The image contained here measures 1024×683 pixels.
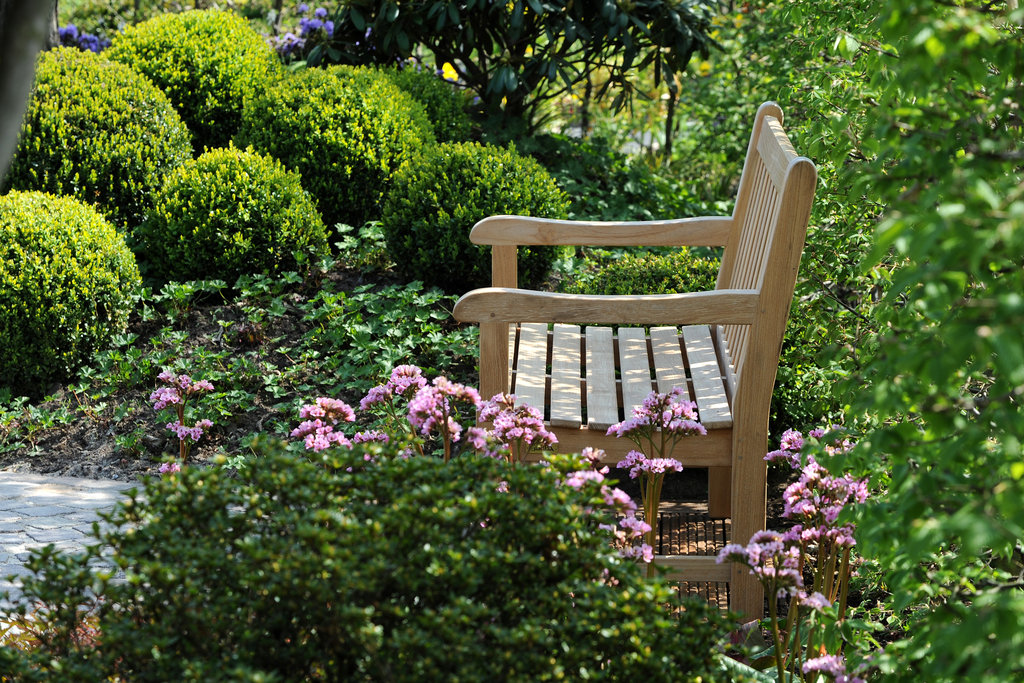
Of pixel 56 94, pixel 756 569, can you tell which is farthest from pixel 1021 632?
pixel 56 94

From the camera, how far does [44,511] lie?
3.54 meters

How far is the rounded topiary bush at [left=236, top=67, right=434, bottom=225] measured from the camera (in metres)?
5.52

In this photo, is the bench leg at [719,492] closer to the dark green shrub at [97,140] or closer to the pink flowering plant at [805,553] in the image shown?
the pink flowering plant at [805,553]

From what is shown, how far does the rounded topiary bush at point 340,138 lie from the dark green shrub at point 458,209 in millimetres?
650

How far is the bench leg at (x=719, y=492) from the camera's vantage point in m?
3.51

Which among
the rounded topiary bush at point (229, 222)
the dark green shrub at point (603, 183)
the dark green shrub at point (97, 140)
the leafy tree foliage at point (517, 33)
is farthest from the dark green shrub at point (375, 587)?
the leafy tree foliage at point (517, 33)

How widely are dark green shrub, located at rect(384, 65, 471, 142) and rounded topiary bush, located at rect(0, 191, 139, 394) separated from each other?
96.2 inches

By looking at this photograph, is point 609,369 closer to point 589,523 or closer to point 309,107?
point 589,523

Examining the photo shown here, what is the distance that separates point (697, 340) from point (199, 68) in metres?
4.69

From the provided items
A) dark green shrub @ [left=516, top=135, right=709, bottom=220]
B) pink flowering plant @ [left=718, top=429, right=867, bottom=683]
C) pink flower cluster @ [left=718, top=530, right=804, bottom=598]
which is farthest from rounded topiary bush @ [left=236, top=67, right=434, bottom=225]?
pink flower cluster @ [left=718, top=530, right=804, bottom=598]

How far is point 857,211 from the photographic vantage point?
3.12m

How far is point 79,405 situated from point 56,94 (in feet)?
7.11

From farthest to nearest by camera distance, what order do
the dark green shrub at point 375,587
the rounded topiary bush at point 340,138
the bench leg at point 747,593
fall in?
the rounded topiary bush at point 340,138 → the bench leg at point 747,593 → the dark green shrub at point 375,587

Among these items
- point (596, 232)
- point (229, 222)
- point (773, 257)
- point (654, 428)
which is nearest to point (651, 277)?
point (596, 232)
